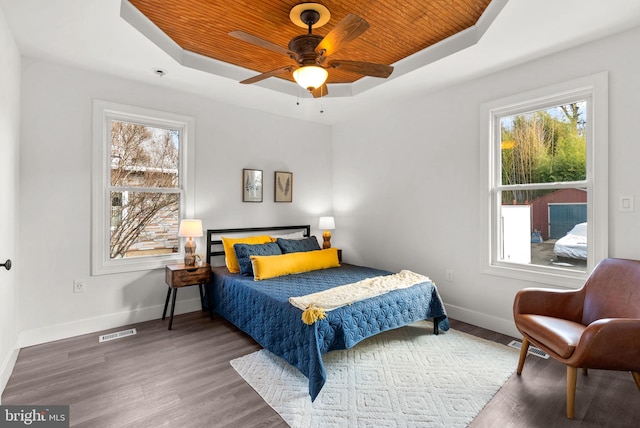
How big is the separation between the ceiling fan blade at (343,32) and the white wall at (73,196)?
223 cm

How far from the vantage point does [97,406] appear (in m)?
1.98

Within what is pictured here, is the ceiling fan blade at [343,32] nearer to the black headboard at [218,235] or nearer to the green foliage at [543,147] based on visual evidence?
the green foliage at [543,147]

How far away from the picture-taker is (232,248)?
3613 millimetres

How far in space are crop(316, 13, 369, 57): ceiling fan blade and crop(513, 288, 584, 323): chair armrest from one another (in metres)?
2.16

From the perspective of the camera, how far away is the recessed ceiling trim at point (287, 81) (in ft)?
7.72

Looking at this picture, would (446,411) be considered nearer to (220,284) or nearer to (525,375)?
(525,375)

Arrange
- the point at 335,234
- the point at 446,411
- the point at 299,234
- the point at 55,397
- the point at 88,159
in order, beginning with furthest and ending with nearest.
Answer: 1. the point at 335,234
2. the point at 299,234
3. the point at 88,159
4. the point at 55,397
5. the point at 446,411

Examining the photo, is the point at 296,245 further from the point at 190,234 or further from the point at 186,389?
the point at 186,389

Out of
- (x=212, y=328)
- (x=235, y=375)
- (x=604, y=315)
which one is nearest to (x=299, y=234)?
(x=212, y=328)

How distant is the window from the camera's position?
3.19 metres

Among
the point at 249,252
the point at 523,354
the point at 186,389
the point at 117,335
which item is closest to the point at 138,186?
the point at 249,252

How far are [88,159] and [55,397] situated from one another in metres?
2.09

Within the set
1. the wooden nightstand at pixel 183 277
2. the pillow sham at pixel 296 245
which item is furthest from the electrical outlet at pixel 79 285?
the pillow sham at pixel 296 245

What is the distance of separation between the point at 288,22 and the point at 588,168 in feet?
8.95
